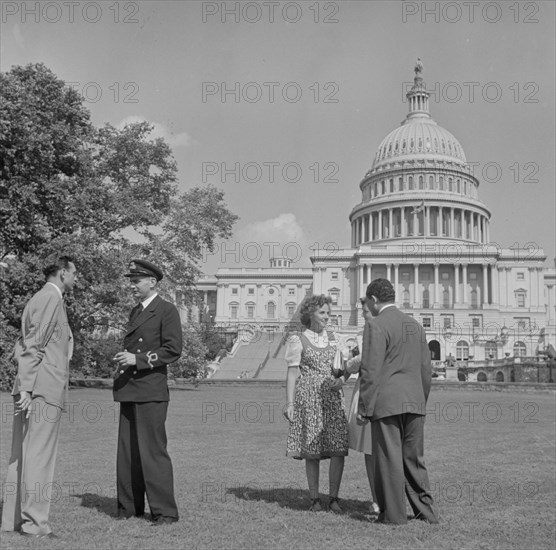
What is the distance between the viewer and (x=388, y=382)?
7617mm

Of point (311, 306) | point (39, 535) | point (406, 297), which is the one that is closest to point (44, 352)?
point (39, 535)

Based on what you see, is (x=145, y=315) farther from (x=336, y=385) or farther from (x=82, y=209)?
(x=82, y=209)

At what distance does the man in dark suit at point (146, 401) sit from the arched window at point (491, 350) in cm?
8785

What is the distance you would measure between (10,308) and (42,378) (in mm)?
21499

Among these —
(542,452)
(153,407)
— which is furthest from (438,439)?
(153,407)

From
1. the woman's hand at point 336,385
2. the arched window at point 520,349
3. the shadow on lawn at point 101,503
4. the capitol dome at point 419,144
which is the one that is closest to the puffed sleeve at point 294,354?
the woman's hand at point 336,385

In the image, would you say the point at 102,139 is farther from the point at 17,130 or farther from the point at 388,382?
A: the point at 388,382

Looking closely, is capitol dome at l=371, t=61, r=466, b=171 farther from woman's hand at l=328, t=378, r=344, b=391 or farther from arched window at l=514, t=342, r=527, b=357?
woman's hand at l=328, t=378, r=344, b=391

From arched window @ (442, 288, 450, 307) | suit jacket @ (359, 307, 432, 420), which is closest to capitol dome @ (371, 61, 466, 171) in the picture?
arched window @ (442, 288, 450, 307)

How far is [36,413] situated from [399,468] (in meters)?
3.70

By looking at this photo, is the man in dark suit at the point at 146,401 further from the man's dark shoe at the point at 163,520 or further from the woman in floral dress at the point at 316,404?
the woman in floral dress at the point at 316,404

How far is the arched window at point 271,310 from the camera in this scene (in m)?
135

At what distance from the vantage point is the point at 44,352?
6996mm

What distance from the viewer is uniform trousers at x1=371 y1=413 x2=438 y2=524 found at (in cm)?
742
